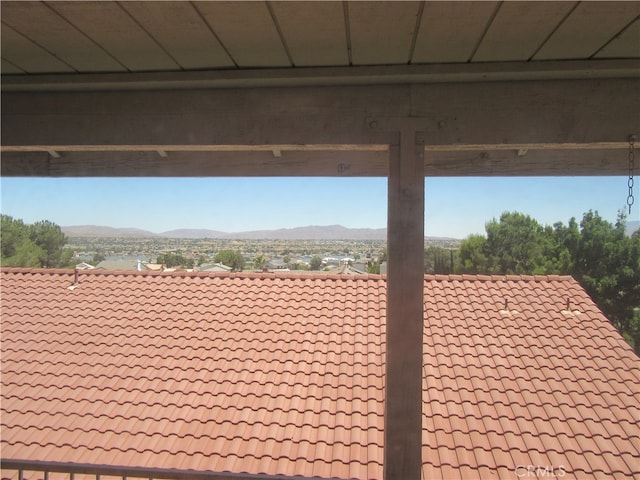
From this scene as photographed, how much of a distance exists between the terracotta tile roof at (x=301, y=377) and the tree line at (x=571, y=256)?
1.70 metres

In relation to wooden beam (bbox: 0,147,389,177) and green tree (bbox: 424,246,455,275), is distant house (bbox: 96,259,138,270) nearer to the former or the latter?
green tree (bbox: 424,246,455,275)

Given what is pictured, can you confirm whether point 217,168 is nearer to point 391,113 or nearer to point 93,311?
point 391,113

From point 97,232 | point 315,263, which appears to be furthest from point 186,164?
point 315,263

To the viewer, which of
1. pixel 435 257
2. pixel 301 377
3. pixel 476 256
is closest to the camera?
pixel 435 257

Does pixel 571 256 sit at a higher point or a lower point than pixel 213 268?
higher

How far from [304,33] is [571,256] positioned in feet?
31.2

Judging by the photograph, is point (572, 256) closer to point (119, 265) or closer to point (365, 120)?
point (119, 265)

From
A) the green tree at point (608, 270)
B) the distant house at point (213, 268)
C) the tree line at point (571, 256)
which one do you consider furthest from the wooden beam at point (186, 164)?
the green tree at point (608, 270)

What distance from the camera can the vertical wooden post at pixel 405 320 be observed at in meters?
1.08

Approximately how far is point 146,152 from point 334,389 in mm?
2678

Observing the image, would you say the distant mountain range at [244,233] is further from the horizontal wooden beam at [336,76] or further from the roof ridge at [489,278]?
the horizontal wooden beam at [336,76]

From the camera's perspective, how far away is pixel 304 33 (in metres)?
0.92

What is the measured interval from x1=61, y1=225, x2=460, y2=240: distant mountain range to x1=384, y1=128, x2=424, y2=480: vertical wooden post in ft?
5.79

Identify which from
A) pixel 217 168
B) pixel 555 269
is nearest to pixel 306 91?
pixel 217 168
